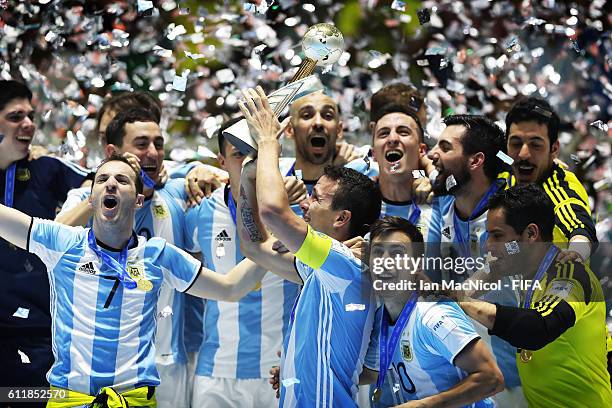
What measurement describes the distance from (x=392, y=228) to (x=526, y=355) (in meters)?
1.06

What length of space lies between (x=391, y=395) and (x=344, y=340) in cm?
37

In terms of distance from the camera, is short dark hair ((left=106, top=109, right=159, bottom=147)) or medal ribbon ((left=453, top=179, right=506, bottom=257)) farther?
short dark hair ((left=106, top=109, right=159, bottom=147))

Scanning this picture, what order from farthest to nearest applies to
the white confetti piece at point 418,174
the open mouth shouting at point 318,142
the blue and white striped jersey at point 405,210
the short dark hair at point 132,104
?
the short dark hair at point 132,104
the open mouth shouting at point 318,142
the white confetti piece at point 418,174
the blue and white striped jersey at point 405,210

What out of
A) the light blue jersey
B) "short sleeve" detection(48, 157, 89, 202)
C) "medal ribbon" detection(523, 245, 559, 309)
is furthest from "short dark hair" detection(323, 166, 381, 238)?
"short sleeve" detection(48, 157, 89, 202)

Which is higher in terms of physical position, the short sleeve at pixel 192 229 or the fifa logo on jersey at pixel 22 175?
the fifa logo on jersey at pixel 22 175

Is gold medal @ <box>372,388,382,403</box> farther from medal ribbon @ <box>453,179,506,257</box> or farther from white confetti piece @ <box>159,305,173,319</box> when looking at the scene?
white confetti piece @ <box>159,305,173,319</box>

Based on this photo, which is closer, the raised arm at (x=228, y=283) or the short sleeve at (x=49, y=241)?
the short sleeve at (x=49, y=241)

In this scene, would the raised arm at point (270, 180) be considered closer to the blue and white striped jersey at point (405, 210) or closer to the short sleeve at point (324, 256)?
the short sleeve at point (324, 256)

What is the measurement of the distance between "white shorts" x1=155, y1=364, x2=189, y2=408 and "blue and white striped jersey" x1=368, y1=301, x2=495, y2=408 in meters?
1.80

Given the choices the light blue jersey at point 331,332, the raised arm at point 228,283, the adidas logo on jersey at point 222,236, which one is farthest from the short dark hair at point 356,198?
the adidas logo on jersey at point 222,236

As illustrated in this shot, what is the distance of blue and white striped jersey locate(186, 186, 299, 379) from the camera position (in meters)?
6.46

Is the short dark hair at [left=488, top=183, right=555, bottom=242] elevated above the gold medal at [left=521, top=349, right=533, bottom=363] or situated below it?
above

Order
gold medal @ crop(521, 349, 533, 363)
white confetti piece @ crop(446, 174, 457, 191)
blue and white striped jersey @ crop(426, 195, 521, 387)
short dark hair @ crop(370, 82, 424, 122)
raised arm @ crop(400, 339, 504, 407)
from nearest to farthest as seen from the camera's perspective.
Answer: raised arm @ crop(400, 339, 504, 407)
gold medal @ crop(521, 349, 533, 363)
blue and white striped jersey @ crop(426, 195, 521, 387)
white confetti piece @ crop(446, 174, 457, 191)
short dark hair @ crop(370, 82, 424, 122)

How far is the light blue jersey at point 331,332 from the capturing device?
4.97 meters
